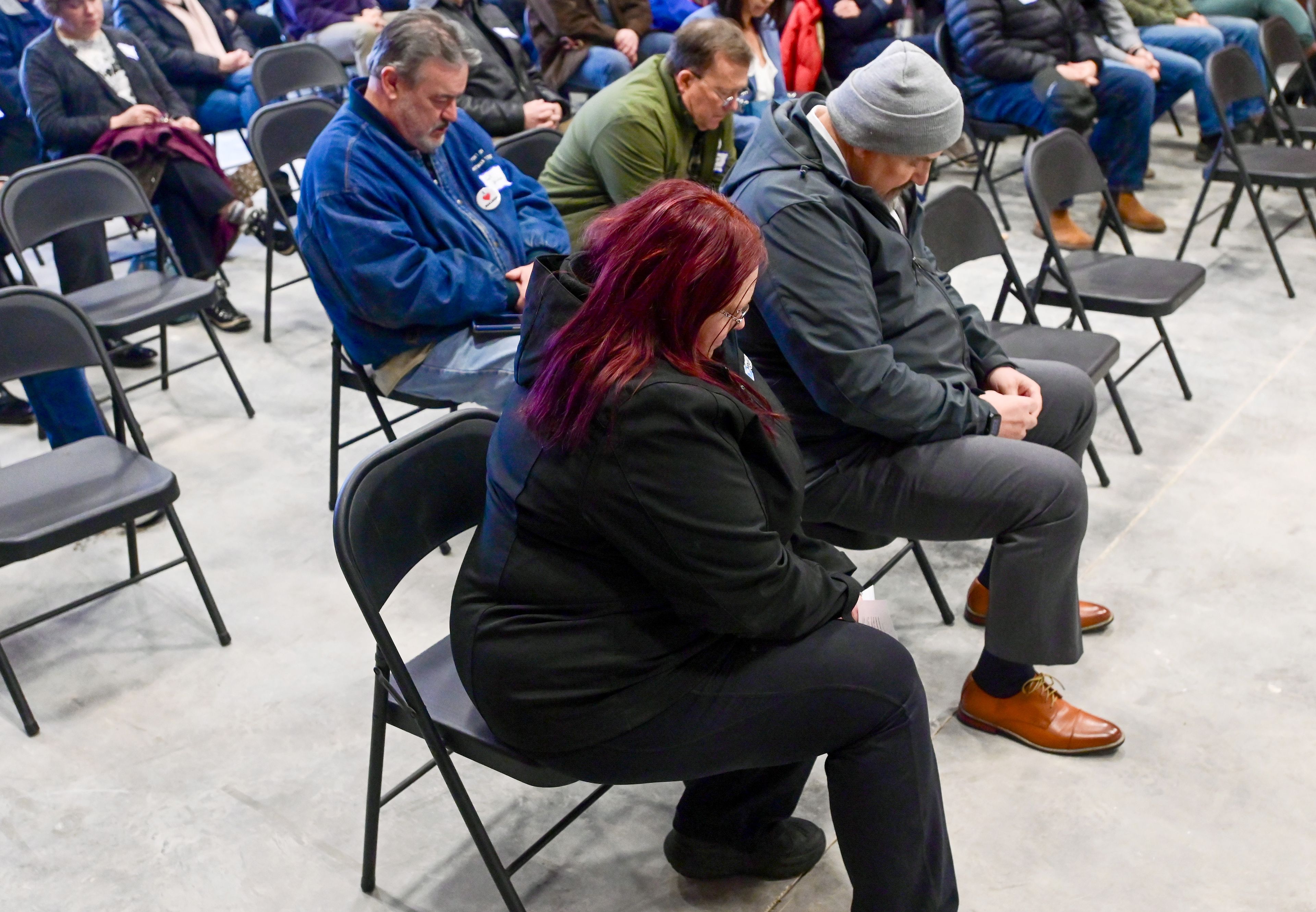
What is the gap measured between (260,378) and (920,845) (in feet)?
10.0

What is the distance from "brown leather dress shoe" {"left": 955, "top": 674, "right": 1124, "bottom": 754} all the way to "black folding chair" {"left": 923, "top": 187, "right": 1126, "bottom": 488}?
92 centimetres

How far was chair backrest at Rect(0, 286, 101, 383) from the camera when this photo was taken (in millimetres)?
2691

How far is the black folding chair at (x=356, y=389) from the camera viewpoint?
2932mm

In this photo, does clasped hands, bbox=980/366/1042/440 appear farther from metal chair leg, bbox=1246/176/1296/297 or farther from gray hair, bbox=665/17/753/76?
metal chair leg, bbox=1246/176/1296/297

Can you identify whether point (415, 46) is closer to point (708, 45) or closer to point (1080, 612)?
point (708, 45)

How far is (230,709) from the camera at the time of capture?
8.43ft

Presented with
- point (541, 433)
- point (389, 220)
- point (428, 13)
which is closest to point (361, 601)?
point (541, 433)

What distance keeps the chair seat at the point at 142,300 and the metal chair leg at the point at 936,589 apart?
231 cm

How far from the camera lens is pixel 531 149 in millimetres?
3723

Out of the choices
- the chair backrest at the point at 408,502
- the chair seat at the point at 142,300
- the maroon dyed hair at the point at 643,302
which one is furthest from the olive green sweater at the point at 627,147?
the maroon dyed hair at the point at 643,302

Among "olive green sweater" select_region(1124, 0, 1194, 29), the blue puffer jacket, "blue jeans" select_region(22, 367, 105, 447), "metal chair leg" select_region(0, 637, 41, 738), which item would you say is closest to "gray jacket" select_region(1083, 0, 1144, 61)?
"olive green sweater" select_region(1124, 0, 1194, 29)

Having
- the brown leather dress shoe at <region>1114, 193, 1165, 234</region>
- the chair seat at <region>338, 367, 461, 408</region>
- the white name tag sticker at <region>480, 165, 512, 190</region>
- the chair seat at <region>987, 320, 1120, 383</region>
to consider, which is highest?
the white name tag sticker at <region>480, 165, 512, 190</region>

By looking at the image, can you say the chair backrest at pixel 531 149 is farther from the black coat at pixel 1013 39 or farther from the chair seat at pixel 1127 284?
the black coat at pixel 1013 39

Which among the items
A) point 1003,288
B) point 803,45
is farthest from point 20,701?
point 803,45
